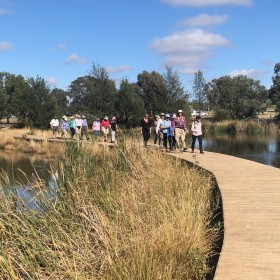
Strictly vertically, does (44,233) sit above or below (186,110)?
below

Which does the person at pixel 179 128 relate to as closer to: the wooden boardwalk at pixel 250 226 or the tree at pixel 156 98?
the wooden boardwalk at pixel 250 226

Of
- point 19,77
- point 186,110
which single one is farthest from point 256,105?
point 19,77

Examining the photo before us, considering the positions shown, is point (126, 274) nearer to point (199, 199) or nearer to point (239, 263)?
point (239, 263)

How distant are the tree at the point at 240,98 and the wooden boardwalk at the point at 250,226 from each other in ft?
153

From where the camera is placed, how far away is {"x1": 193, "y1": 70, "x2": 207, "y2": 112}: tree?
64438 mm

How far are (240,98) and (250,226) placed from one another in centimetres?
5630

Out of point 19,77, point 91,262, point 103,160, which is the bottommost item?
point 91,262

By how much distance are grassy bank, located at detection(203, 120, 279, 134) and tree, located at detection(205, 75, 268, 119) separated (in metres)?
7.67

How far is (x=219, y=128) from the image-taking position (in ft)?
155

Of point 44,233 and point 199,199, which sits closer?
point 44,233

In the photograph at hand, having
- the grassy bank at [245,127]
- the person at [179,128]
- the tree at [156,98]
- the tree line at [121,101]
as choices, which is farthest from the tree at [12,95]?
the person at [179,128]

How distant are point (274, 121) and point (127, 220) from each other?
44.4 m

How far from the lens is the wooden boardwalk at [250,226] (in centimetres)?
428

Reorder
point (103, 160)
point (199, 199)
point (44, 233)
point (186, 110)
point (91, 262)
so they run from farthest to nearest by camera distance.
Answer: point (186, 110)
point (103, 160)
point (199, 199)
point (44, 233)
point (91, 262)
